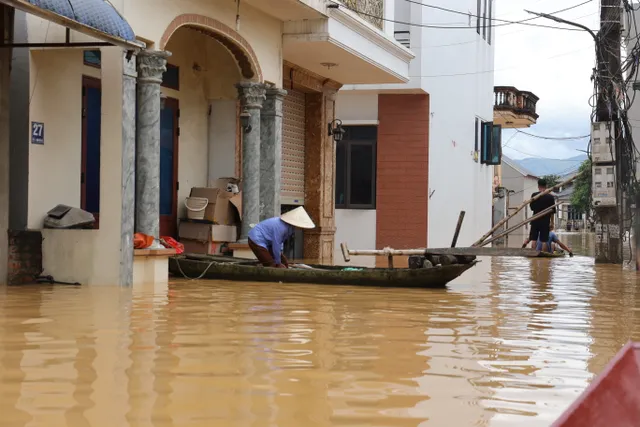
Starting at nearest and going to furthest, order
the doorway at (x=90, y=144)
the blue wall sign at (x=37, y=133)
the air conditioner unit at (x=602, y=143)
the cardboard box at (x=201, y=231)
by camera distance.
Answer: the blue wall sign at (x=37, y=133), the doorway at (x=90, y=144), the cardboard box at (x=201, y=231), the air conditioner unit at (x=602, y=143)

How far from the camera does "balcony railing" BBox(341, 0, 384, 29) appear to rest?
744 inches

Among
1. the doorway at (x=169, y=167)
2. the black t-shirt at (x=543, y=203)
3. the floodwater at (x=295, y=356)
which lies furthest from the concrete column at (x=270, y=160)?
the black t-shirt at (x=543, y=203)

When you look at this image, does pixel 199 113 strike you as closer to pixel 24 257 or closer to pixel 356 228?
pixel 24 257

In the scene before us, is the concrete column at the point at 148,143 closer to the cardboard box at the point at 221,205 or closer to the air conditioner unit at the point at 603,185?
the cardboard box at the point at 221,205

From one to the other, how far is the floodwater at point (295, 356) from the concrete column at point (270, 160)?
17.9 ft

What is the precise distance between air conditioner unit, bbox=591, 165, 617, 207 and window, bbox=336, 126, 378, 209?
750cm

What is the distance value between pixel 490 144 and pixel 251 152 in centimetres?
1696

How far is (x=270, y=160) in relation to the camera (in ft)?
57.7

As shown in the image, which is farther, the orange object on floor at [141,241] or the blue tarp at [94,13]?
the orange object on floor at [141,241]

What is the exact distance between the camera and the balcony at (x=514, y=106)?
3912cm

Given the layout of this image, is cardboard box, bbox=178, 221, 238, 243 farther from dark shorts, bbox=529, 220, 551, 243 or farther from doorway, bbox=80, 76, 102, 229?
dark shorts, bbox=529, 220, 551, 243

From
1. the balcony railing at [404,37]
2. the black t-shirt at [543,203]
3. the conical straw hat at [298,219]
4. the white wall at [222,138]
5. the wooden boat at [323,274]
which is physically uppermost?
the balcony railing at [404,37]

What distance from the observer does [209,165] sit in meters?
17.9

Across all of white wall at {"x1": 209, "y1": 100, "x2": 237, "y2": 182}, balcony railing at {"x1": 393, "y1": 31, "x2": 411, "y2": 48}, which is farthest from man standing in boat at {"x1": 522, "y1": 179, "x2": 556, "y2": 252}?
white wall at {"x1": 209, "y1": 100, "x2": 237, "y2": 182}
